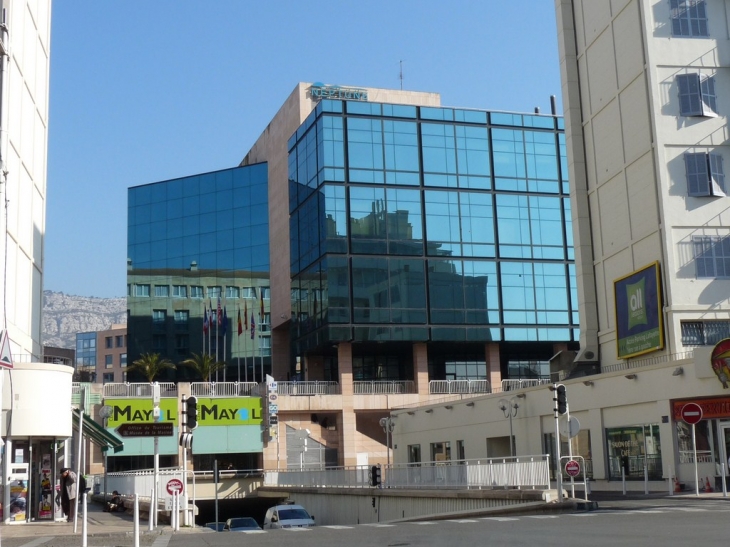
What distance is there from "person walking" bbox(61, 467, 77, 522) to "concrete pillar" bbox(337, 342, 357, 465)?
39.9 meters

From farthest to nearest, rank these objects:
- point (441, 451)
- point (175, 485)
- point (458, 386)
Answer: point (458, 386), point (441, 451), point (175, 485)

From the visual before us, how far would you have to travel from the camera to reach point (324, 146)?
222 ft

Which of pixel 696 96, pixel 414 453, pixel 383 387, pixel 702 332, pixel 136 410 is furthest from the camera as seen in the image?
pixel 383 387

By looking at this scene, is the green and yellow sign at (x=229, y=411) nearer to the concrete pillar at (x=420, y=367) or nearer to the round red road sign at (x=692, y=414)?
the concrete pillar at (x=420, y=367)

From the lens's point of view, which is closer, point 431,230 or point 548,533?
point 548,533

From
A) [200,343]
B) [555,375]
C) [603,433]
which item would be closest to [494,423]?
[555,375]

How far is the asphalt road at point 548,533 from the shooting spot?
1541 centimetres

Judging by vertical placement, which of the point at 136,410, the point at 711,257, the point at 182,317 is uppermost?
the point at 182,317

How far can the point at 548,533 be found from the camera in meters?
17.1

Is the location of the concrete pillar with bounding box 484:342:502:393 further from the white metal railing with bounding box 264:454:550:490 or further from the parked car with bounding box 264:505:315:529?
the parked car with bounding box 264:505:315:529

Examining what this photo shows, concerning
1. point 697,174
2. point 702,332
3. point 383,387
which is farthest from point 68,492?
point 383,387

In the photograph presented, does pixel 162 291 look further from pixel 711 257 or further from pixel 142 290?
pixel 711 257

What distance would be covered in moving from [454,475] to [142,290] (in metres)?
59.1

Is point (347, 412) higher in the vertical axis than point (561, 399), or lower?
higher
